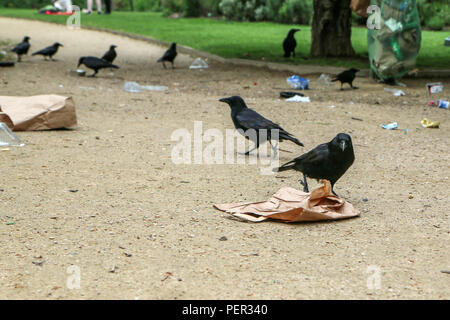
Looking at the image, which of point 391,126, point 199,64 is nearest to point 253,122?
point 391,126

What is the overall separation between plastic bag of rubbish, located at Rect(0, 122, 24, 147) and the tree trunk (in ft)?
32.7

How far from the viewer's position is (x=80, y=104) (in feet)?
33.8

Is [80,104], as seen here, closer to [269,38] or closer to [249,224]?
[249,224]

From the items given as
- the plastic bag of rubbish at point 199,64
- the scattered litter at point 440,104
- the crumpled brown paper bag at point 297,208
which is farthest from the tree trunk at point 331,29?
the crumpled brown paper bag at point 297,208

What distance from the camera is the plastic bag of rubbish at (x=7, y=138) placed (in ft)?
24.0

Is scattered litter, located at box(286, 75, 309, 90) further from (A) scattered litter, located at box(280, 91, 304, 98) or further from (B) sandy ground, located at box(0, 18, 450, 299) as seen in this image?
(B) sandy ground, located at box(0, 18, 450, 299)

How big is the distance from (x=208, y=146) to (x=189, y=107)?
2.62 meters

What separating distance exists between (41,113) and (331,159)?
423cm

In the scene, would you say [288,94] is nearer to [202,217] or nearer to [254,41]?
[202,217]

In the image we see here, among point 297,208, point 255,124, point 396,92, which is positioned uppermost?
point 255,124

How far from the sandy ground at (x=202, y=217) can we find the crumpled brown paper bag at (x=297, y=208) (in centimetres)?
8

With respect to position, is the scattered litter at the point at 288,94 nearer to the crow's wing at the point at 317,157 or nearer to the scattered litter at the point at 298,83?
the scattered litter at the point at 298,83

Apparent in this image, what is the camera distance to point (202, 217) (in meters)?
5.07

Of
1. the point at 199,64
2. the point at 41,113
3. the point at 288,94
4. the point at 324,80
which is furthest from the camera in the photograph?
the point at 199,64
